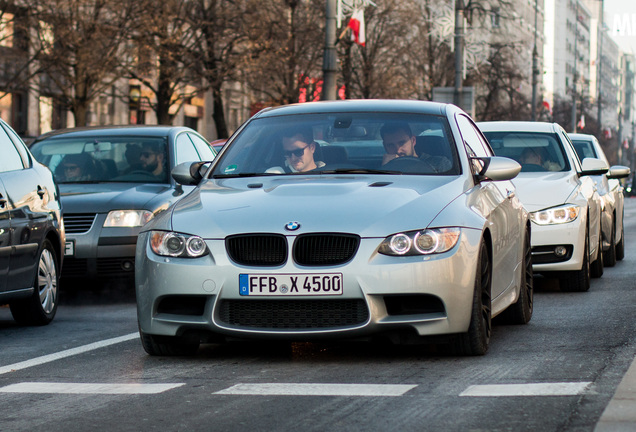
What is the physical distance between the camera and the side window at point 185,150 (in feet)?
42.3

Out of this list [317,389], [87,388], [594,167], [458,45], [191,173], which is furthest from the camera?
[458,45]

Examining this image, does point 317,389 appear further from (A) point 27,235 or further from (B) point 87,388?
(A) point 27,235

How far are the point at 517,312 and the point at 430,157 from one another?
4.82ft

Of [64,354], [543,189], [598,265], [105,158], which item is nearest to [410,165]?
[64,354]

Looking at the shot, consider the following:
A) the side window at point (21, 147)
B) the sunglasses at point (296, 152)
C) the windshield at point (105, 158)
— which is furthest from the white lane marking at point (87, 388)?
the windshield at point (105, 158)

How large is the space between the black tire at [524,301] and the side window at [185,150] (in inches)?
192

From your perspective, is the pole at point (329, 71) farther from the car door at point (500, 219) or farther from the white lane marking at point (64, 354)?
the white lane marking at point (64, 354)

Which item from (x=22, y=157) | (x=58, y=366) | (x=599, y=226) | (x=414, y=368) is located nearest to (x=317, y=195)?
(x=414, y=368)

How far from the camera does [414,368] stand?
6.58 m

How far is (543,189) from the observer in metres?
11.6

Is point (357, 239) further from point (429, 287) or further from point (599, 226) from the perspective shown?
point (599, 226)

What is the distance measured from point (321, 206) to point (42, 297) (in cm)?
352

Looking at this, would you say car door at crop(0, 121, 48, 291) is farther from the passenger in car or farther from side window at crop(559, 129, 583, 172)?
side window at crop(559, 129, 583, 172)

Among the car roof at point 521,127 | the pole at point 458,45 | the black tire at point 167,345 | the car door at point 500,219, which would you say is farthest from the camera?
the pole at point 458,45
